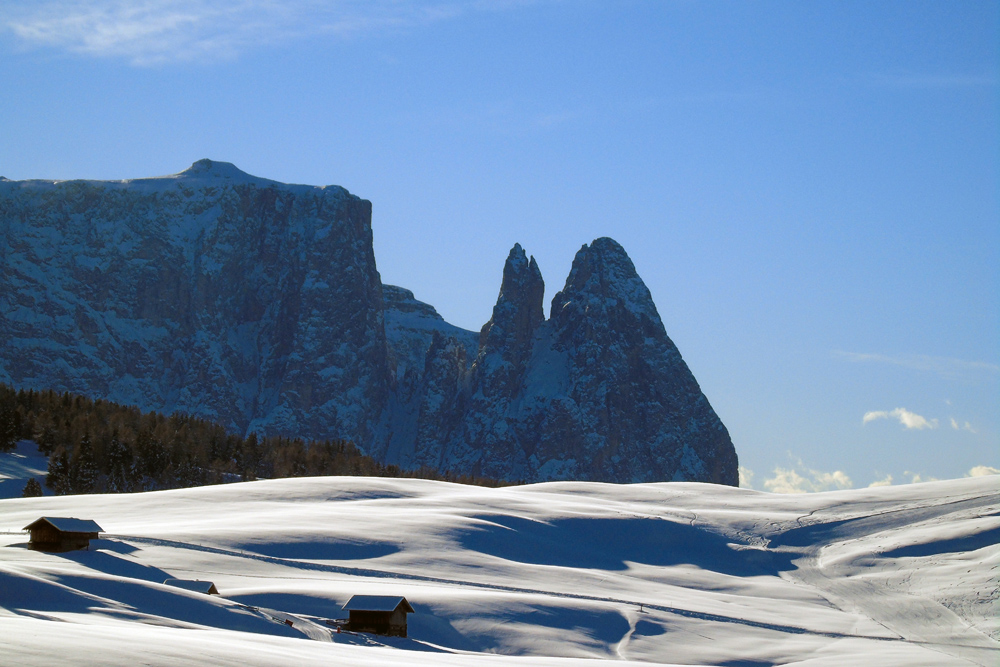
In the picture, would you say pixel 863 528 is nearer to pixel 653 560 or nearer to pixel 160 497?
pixel 653 560

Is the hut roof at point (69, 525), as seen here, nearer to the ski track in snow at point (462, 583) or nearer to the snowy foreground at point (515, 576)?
the snowy foreground at point (515, 576)

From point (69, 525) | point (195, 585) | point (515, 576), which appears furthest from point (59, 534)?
point (515, 576)

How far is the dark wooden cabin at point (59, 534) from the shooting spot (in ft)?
156

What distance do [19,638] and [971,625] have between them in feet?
148

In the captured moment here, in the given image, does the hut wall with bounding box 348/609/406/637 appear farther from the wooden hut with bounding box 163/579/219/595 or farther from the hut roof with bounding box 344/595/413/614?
the wooden hut with bounding box 163/579/219/595

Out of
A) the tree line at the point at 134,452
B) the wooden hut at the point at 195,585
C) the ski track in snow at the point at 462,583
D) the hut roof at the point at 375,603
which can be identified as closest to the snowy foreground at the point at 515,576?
the ski track in snow at the point at 462,583

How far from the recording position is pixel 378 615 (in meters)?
40.2

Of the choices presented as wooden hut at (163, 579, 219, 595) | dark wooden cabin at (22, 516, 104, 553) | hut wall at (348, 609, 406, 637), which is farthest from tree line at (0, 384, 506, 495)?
hut wall at (348, 609, 406, 637)

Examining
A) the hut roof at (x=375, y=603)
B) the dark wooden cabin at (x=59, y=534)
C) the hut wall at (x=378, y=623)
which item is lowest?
the hut wall at (x=378, y=623)

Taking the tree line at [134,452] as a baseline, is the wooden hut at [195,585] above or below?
below

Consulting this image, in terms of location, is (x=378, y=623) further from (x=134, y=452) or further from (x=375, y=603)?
(x=134, y=452)

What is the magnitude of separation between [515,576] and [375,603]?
576 inches

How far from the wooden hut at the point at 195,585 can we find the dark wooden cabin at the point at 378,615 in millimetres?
5452

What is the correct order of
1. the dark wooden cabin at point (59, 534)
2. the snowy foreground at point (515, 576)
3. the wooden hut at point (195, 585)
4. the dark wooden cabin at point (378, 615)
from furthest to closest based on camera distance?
the dark wooden cabin at point (59, 534)
the wooden hut at point (195, 585)
the dark wooden cabin at point (378, 615)
the snowy foreground at point (515, 576)
